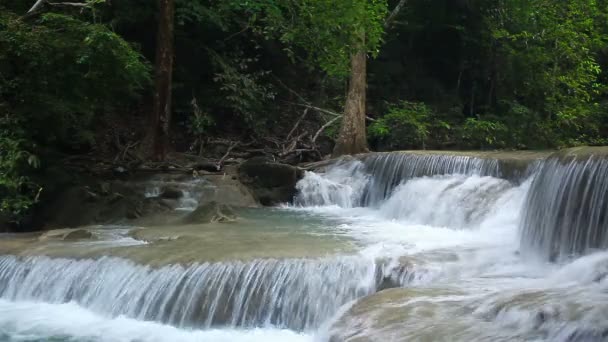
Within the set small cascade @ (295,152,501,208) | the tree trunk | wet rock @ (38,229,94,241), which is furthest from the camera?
the tree trunk

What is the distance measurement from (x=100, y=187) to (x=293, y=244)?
5.66m

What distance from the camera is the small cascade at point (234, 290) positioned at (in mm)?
7023

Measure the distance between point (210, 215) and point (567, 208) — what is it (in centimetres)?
548

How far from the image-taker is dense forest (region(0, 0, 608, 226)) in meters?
11.1

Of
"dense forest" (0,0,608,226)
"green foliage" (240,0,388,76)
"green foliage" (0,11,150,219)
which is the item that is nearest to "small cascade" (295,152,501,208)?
"dense forest" (0,0,608,226)

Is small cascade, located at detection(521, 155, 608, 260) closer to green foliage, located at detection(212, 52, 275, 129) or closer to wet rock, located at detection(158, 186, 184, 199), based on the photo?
wet rock, located at detection(158, 186, 184, 199)

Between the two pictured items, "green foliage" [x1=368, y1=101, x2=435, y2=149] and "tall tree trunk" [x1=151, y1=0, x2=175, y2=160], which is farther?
"green foliage" [x1=368, y1=101, x2=435, y2=149]

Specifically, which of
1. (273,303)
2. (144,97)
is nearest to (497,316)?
(273,303)

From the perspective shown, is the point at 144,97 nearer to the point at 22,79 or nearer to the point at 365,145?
the point at 365,145

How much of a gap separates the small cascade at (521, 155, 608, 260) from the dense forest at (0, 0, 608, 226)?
22.2ft

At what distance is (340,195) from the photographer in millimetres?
14352

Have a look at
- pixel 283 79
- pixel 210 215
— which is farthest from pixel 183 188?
pixel 283 79

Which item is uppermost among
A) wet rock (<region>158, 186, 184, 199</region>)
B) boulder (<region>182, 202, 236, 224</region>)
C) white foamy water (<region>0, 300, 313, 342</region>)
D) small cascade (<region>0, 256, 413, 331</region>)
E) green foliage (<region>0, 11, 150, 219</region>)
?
green foliage (<region>0, 11, 150, 219</region>)

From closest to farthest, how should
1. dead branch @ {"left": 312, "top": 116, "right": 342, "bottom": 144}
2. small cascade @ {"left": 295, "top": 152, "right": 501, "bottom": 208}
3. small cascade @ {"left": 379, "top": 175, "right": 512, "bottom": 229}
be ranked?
small cascade @ {"left": 379, "top": 175, "right": 512, "bottom": 229}
small cascade @ {"left": 295, "top": 152, "right": 501, "bottom": 208}
dead branch @ {"left": 312, "top": 116, "right": 342, "bottom": 144}
